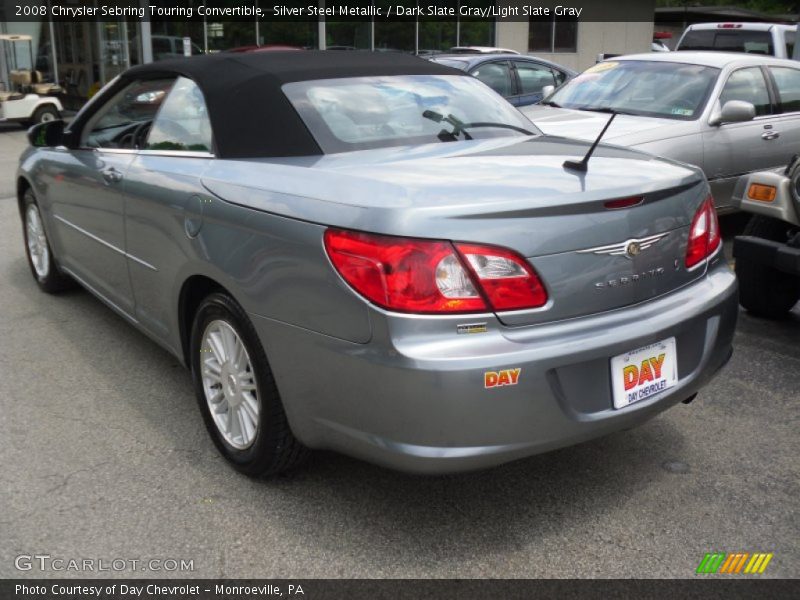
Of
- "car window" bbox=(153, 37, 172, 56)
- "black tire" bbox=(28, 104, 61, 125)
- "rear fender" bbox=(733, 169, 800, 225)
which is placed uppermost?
"car window" bbox=(153, 37, 172, 56)

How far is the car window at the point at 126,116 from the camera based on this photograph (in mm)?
4176

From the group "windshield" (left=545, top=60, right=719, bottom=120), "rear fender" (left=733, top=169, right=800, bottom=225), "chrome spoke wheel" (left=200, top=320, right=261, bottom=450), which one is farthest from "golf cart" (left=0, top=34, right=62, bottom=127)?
"chrome spoke wheel" (left=200, top=320, right=261, bottom=450)

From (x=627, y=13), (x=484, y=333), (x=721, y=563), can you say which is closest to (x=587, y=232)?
(x=484, y=333)

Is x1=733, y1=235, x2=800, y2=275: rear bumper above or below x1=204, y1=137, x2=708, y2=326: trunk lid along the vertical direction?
below

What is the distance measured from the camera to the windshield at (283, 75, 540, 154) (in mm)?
3422

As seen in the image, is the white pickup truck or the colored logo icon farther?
the white pickup truck

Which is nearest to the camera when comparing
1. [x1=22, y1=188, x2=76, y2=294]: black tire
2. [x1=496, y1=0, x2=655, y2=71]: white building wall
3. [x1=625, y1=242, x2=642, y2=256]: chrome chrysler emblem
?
[x1=625, y1=242, x2=642, y2=256]: chrome chrysler emblem

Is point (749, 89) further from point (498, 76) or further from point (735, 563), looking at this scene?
point (735, 563)

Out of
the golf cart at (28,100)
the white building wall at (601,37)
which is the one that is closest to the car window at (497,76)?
the golf cart at (28,100)

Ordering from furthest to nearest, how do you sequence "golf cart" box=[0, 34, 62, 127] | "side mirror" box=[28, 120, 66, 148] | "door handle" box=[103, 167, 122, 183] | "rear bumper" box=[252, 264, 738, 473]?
"golf cart" box=[0, 34, 62, 127] < "side mirror" box=[28, 120, 66, 148] < "door handle" box=[103, 167, 122, 183] < "rear bumper" box=[252, 264, 738, 473]

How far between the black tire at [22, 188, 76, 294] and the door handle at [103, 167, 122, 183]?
142 cm

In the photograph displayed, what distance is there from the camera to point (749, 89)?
24.3 ft

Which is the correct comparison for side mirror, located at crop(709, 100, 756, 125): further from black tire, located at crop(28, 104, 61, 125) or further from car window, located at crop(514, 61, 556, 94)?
black tire, located at crop(28, 104, 61, 125)

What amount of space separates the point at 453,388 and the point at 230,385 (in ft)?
3.74
